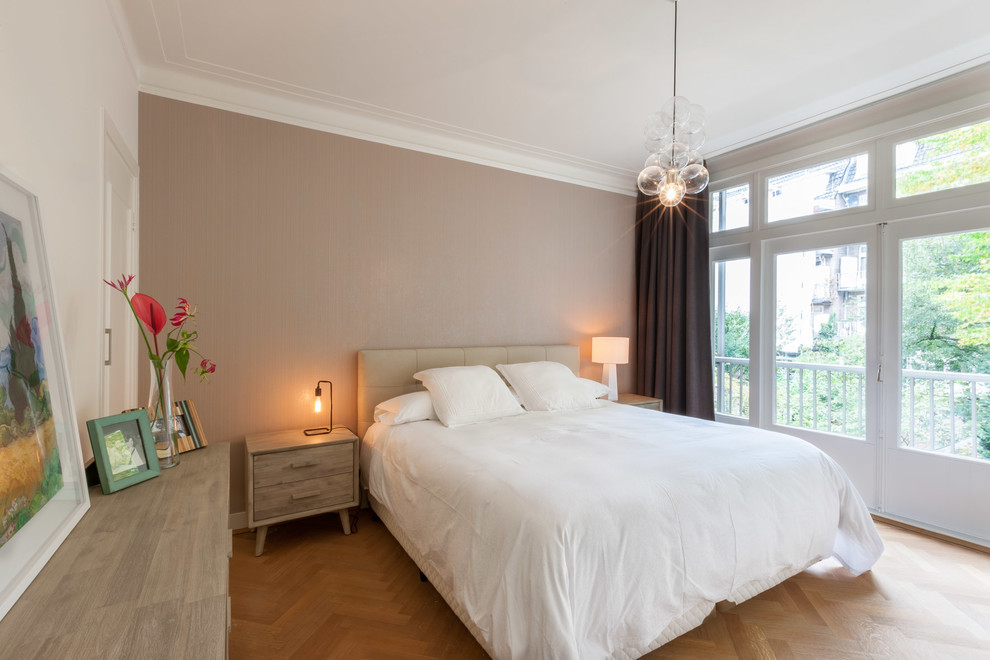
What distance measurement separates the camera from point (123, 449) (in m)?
1.54

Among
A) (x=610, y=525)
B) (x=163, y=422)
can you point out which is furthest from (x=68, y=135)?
(x=610, y=525)

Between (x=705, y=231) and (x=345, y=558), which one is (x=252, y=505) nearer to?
(x=345, y=558)

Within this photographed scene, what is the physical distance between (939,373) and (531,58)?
314 cm

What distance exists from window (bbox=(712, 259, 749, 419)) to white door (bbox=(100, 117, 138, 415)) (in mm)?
4201

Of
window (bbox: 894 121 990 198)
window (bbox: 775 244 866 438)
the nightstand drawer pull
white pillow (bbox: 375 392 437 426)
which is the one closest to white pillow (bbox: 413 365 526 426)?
white pillow (bbox: 375 392 437 426)

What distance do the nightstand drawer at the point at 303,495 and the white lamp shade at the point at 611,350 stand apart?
228 cm

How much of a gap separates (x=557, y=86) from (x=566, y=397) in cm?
198

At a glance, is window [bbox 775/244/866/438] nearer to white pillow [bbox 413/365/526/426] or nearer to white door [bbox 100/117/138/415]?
white pillow [bbox 413/365/526/426]

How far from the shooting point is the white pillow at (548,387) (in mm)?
3127

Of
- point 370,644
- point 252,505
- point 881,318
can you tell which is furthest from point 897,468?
point 252,505

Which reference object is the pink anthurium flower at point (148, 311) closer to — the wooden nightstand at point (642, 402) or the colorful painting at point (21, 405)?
the colorful painting at point (21, 405)

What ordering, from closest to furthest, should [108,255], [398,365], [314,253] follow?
[108,255] → [314,253] → [398,365]

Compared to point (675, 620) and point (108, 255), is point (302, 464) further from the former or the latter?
point (675, 620)

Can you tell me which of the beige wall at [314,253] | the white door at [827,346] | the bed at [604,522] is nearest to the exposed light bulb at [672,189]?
the bed at [604,522]
